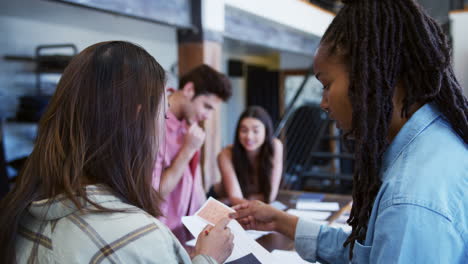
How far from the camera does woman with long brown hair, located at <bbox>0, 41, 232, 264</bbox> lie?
0.76 meters

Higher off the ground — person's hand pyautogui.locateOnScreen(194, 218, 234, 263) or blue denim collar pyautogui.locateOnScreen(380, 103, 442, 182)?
blue denim collar pyautogui.locateOnScreen(380, 103, 442, 182)

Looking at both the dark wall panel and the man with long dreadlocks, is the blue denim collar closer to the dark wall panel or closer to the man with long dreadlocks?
the man with long dreadlocks

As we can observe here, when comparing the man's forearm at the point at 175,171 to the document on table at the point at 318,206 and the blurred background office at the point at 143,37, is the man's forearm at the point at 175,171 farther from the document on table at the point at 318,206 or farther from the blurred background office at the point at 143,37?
the blurred background office at the point at 143,37

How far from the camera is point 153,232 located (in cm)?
78

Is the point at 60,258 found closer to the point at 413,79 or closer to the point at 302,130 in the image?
the point at 413,79

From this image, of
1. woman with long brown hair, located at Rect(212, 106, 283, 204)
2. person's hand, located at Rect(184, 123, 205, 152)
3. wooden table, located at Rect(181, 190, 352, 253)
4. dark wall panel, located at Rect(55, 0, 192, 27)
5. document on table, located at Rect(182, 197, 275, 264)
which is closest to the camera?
document on table, located at Rect(182, 197, 275, 264)

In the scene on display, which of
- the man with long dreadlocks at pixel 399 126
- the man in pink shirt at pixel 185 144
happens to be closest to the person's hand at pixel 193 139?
the man in pink shirt at pixel 185 144

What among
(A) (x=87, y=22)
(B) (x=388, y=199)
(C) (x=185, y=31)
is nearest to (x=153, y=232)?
(B) (x=388, y=199)

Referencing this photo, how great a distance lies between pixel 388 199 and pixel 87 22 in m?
4.15

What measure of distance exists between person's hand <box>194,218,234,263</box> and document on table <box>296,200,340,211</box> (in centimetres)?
111

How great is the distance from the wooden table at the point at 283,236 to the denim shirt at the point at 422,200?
855mm

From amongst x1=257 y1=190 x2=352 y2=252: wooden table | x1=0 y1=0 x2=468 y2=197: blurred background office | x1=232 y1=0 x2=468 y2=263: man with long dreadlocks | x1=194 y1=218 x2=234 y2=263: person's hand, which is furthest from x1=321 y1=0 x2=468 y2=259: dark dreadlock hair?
x1=0 y1=0 x2=468 y2=197: blurred background office

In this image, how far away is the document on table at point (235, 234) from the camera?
4.12ft

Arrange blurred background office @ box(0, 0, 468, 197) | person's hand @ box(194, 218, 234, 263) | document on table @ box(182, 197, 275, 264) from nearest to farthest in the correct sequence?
person's hand @ box(194, 218, 234, 263) < document on table @ box(182, 197, 275, 264) < blurred background office @ box(0, 0, 468, 197)
